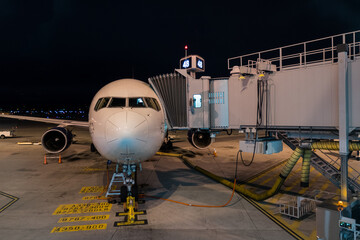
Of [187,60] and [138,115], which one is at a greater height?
[187,60]

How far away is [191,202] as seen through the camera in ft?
38.2

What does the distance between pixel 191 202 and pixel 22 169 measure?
1399 centimetres

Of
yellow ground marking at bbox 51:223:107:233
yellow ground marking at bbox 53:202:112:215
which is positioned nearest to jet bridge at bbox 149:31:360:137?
yellow ground marking at bbox 53:202:112:215

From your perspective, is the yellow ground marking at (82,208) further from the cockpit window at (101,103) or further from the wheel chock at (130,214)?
the cockpit window at (101,103)

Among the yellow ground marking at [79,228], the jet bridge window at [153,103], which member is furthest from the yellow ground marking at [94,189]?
the jet bridge window at [153,103]

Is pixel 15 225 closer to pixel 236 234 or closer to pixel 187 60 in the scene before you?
pixel 236 234

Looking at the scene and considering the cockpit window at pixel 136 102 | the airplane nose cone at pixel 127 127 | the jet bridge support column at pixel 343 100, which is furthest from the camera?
the cockpit window at pixel 136 102

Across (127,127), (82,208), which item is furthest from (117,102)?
(82,208)

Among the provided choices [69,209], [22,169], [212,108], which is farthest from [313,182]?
[22,169]

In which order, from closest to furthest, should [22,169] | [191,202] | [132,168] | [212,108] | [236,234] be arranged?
[236,234]
[132,168]
[191,202]
[212,108]
[22,169]

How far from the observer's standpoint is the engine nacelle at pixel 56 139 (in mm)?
18719

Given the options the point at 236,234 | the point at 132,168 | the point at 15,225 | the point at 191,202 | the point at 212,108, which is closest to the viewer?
the point at 236,234

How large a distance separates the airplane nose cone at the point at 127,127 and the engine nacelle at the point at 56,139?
11404 mm

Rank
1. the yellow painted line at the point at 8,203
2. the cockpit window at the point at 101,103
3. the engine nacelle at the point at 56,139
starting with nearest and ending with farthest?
the cockpit window at the point at 101,103 < the yellow painted line at the point at 8,203 < the engine nacelle at the point at 56,139
